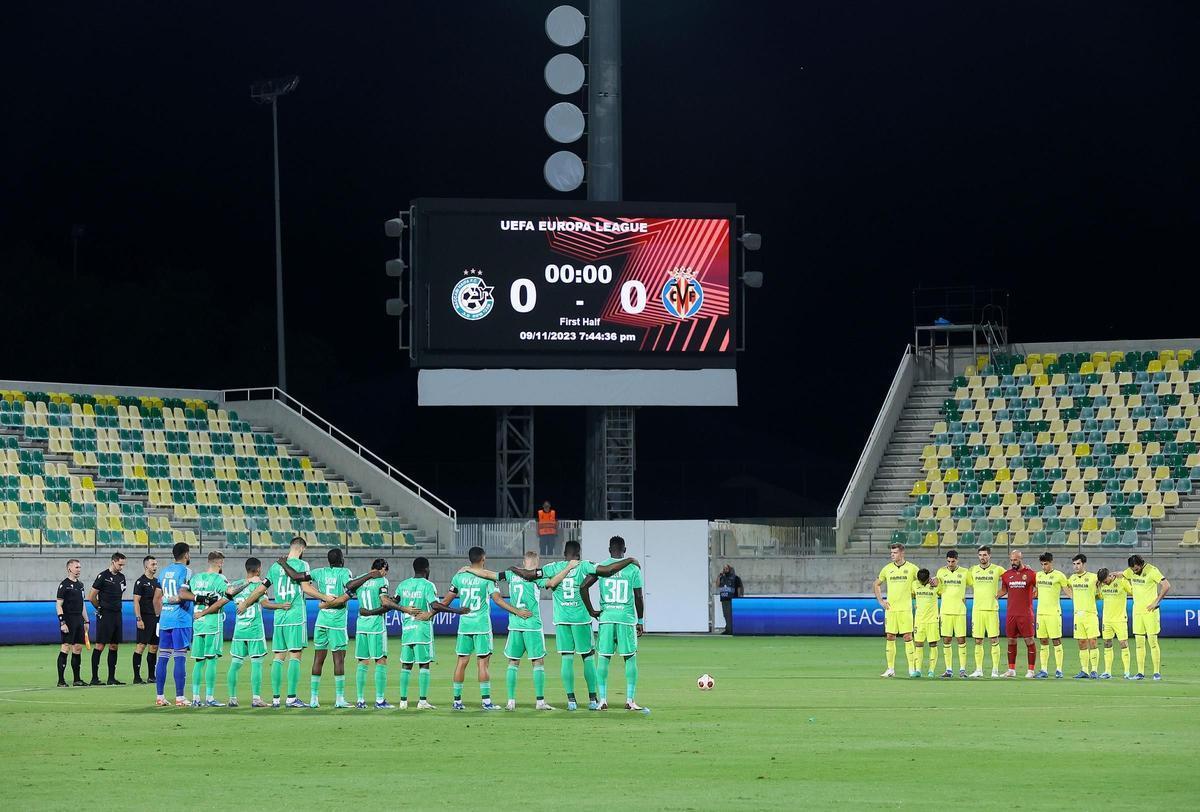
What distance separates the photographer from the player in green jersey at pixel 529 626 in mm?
21984

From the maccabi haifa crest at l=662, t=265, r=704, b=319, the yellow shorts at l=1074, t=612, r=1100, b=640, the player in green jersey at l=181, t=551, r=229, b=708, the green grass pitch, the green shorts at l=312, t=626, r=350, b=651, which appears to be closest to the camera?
the green grass pitch

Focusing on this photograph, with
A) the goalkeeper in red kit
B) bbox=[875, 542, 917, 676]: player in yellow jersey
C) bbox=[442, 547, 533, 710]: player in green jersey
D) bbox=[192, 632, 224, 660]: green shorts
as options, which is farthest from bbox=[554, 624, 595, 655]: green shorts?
the goalkeeper in red kit

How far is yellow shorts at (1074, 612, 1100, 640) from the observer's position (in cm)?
2952

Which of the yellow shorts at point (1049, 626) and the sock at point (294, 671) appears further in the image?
the yellow shorts at point (1049, 626)

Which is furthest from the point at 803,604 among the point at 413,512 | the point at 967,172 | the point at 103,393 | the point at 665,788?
the point at 967,172

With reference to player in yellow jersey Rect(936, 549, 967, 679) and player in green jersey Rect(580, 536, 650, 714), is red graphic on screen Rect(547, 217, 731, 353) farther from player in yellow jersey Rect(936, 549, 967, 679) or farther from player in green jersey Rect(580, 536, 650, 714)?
player in green jersey Rect(580, 536, 650, 714)

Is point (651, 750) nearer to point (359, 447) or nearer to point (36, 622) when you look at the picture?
point (36, 622)

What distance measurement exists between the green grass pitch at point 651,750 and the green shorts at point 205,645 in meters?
0.78

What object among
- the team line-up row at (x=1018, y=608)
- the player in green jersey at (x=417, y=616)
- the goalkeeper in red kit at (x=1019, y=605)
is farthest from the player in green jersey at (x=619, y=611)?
the goalkeeper in red kit at (x=1019, y=605)

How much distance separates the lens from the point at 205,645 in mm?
23172

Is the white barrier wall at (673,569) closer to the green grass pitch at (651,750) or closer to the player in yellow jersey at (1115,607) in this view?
the player in yellow jersey at (1115,607)

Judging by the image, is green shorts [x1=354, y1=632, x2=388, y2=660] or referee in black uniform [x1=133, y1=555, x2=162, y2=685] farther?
referee in black uniform [x1=133, y1=555, x2=162, y2=685]

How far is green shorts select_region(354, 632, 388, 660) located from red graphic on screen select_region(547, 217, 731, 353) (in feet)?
67.8

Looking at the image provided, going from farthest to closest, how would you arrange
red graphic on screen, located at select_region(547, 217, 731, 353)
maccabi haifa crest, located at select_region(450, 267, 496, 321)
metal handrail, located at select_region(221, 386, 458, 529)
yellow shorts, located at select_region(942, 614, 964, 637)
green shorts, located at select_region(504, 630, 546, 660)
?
1. metal handrail, located at select_region(221, 386, 458, 529)
2. red graphic on screen, located at select_region(547, 217, 731, 353)
3. maccabi haifa crest, located at select_region(450, 267, 496, 321)
4. yellow shorts, located at select_region(942, 614, 964, 637)
5. green shorts, located at select_region(504, 630, 546, 660)
